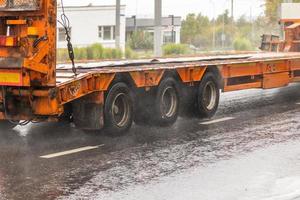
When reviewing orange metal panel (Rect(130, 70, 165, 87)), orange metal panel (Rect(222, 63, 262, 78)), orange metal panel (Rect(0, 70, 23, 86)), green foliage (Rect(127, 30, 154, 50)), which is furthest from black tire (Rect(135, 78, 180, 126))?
green foliage (Rect(127, 30, 154, 50))

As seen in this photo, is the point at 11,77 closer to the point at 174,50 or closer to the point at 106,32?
the point at 174,50

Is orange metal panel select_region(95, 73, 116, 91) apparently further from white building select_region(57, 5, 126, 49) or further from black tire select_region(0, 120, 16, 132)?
white building select_region(57, 5, 126, 49)

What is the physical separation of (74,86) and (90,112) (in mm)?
636

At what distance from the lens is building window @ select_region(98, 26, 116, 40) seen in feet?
211

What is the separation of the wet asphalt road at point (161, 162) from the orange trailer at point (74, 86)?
346 millimetres

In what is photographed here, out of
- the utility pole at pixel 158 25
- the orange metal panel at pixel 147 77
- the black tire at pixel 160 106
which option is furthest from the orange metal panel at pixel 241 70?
the utility pole at pixel 158 25

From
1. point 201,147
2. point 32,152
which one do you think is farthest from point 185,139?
point 32,152

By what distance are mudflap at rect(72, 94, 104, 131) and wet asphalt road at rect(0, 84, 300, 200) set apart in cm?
28

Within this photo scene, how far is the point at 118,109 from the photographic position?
1102 centimetres

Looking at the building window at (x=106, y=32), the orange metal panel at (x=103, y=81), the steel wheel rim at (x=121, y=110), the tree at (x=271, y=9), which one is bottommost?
the steel wheel rim at (x=121, y=110)

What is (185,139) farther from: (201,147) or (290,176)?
(290,176)

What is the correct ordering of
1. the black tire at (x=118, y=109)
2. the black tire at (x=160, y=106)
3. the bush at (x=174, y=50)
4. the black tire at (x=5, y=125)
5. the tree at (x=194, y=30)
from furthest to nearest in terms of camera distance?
the tree at (x=194, y=30)
the bush at (x=174, y=50)
the black tire at (x=160, y=106)
the black tire at (x=5, y=125)
the black tire at (x=118, y=109)

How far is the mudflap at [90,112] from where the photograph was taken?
10.4 metres

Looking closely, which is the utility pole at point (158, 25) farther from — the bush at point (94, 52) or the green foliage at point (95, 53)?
the bush at point (94, 52)
